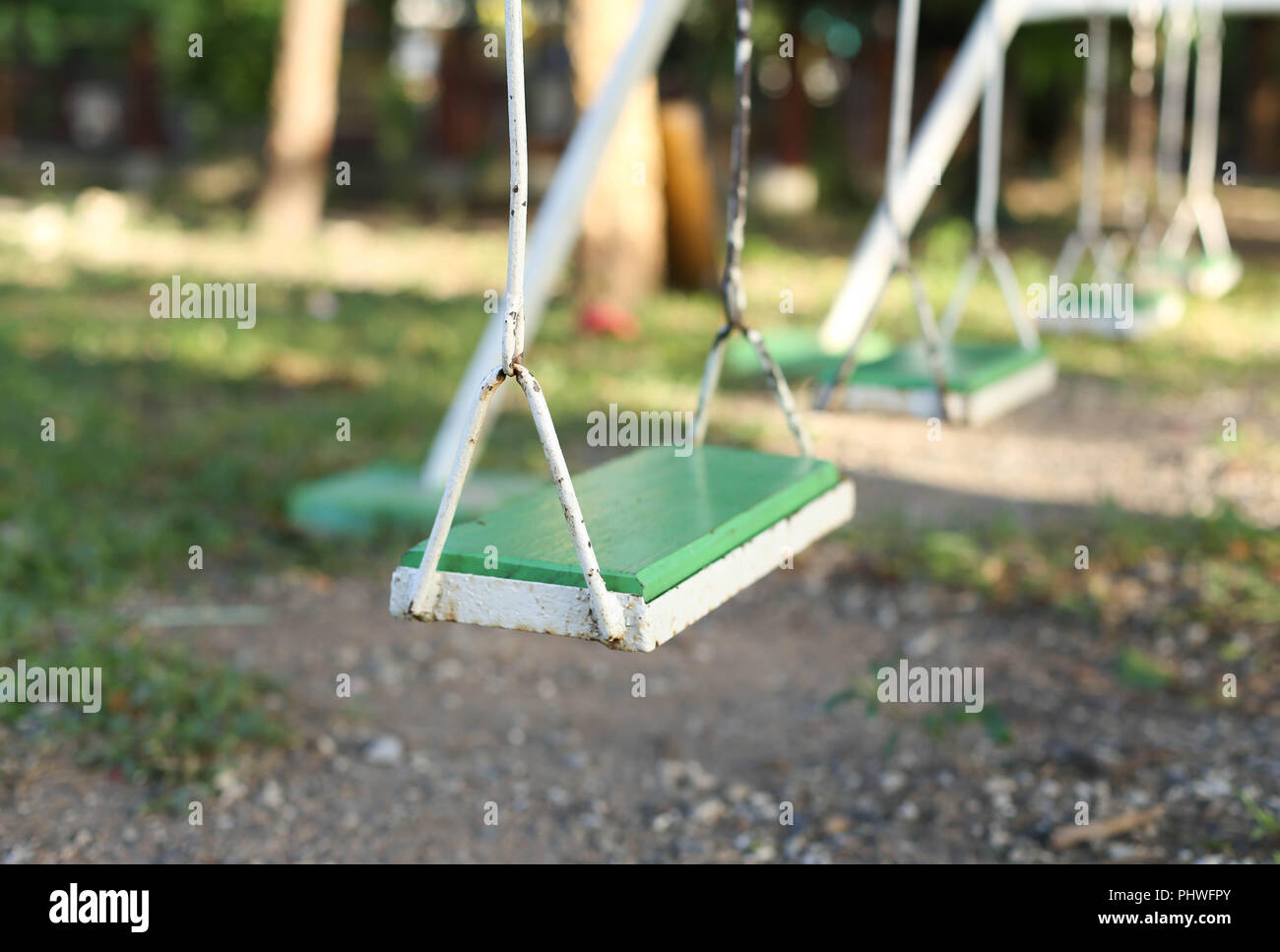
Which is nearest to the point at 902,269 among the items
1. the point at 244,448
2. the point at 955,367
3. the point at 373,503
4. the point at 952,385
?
the point at 952,385

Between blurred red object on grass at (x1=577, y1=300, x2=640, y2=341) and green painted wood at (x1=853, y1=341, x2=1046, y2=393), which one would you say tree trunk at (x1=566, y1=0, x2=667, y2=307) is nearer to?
blurred red object on grass at (x1=577, y1=300, x2=640, y2=341)

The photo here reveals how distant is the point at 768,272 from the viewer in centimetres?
1145

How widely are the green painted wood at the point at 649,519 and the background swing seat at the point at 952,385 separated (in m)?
0.82

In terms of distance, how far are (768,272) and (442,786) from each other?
8.64 metres

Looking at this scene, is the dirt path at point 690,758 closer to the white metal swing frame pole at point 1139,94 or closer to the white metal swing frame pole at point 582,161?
the white metal swing frame pole at point 582,161

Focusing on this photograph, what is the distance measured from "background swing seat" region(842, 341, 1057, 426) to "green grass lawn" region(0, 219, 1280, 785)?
0.69 metres

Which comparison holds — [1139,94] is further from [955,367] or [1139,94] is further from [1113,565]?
[955,367]

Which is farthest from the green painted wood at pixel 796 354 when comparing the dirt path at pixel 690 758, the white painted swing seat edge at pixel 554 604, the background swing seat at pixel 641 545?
the white painted swing seat edge at pixel 554 604

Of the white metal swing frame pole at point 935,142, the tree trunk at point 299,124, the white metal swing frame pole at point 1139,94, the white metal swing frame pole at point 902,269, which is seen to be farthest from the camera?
the tree trunk at point 299,124

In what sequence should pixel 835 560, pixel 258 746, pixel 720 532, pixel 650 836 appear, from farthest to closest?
pixel 835 560 → pixel 258 746 → pixel 650 836 → pixel 720 532

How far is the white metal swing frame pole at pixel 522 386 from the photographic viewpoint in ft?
6.23

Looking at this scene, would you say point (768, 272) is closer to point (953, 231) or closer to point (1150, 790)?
point (953, 231)

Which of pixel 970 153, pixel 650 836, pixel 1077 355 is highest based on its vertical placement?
pixel 970 153

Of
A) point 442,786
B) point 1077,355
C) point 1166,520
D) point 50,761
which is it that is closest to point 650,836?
point 442,786
